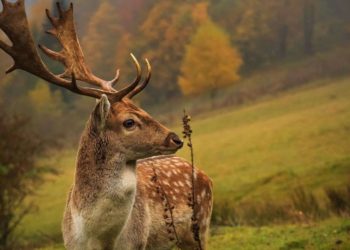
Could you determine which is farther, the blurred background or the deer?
the blurred background

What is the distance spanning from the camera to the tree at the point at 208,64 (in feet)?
165

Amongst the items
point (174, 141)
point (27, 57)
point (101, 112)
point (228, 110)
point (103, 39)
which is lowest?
point (174, 141)

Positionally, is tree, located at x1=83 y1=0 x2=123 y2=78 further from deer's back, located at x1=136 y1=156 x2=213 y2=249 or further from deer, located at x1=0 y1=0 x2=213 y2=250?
deer, located at x1=0 y1=0 x2=213 y2=250

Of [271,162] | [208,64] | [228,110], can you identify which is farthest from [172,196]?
[208,64]

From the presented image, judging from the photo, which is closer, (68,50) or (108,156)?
(108,156)

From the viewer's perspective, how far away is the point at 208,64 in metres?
51.2

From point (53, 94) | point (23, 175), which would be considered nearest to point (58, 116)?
point (53, 94)

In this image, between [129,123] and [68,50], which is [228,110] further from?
[129,123]

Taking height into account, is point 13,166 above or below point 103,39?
below

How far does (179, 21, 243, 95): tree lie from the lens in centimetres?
5016

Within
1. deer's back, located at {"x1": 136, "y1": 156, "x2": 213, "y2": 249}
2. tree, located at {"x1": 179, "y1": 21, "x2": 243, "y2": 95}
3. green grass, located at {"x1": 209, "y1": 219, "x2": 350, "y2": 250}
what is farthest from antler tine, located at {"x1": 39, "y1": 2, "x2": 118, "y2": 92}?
tree, located at {"x1": 179, "y1": 21, "x2": 243, "y2": 95}

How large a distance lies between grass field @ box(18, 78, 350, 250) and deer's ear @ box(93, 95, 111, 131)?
3.69m

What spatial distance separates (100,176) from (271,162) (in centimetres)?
1903

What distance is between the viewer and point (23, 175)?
18.4 m
